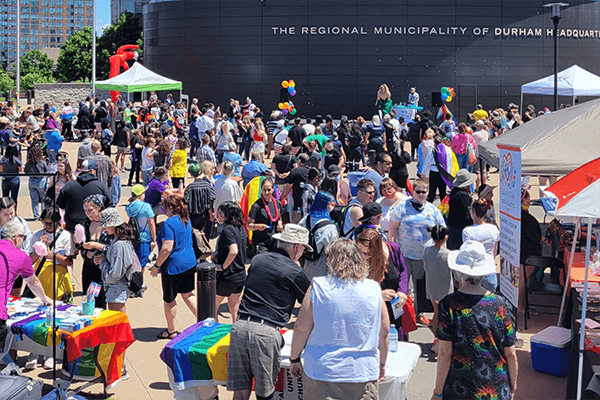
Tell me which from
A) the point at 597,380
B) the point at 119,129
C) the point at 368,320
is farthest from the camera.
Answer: the point at 119,129

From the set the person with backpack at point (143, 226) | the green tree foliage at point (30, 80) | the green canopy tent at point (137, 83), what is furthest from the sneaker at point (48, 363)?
the green tree foliage at point (30, 80)

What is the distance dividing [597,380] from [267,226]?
4993 mm

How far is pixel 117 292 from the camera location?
770 cm

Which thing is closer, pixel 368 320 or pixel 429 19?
pixel 368 320

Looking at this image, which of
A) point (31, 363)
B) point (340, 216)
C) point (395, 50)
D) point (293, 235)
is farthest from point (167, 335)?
point (395, 50)

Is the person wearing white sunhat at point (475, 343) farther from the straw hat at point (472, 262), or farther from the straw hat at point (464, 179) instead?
the straw hat at point (464, 179)

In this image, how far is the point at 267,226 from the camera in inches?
387

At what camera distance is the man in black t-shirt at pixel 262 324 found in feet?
18.0

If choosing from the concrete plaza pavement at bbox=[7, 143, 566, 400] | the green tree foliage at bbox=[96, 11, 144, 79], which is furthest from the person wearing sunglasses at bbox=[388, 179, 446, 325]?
the green tree foliage at bbox=[96, 11, 144, 79]

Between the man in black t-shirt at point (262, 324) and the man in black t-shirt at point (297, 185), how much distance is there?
5938 millimetres

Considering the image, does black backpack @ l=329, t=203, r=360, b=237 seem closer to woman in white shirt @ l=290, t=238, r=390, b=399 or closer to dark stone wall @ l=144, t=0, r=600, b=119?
woman in white shirt @ l=290, t=238, r=390, b=399

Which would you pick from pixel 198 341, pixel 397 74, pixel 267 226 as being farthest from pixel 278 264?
pixel 397 74

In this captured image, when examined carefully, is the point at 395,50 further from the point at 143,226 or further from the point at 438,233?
the point at 438,233

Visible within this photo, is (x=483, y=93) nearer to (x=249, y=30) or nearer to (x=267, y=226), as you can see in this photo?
(x=249, y=30)
